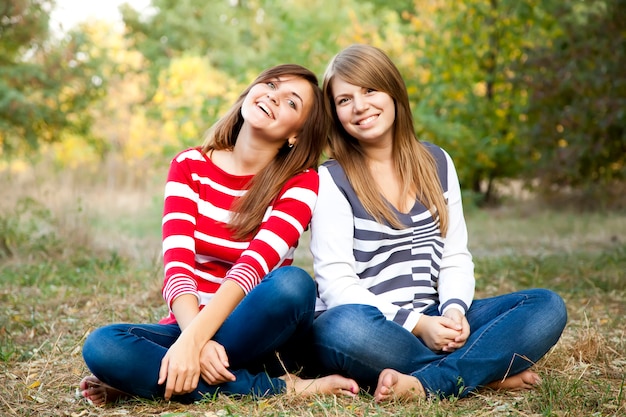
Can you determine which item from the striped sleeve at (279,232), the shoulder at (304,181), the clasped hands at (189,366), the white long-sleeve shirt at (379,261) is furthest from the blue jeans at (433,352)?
the shoulder at (304,181)

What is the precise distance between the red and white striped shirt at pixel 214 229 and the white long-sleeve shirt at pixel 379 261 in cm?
9

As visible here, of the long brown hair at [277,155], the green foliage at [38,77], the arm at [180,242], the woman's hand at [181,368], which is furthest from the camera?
the green foliage at [38,77]

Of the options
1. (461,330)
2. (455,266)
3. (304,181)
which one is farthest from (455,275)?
(304,181)

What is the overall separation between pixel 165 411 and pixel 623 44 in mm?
6317

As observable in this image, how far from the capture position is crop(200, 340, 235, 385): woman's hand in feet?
6.91

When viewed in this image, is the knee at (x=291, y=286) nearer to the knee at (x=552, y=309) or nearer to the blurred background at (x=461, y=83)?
the knee at (x=552, y=309)

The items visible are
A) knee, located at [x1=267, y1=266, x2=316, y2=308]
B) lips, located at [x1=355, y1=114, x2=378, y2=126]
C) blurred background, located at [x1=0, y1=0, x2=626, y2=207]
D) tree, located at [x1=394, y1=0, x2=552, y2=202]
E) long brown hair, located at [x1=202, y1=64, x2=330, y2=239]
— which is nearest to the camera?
knee, located at [x1=267, y1=266, x2=316, y2=308]

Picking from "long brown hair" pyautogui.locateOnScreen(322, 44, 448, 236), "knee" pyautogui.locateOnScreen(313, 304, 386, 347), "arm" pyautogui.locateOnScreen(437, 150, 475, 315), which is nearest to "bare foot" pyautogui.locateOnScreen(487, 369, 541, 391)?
"arm" pyautogui.locateOnScreen(437, 150, 475, 315)

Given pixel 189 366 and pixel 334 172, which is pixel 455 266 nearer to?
pixel 334 172

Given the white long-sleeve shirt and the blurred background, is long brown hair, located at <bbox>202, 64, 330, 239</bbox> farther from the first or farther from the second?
the blurred background

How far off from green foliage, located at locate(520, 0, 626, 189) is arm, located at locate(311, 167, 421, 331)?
4.49 meters

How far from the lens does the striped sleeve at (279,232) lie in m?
2.28

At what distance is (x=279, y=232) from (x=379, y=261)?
39 cm

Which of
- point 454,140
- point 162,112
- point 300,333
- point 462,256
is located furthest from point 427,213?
point 162,112
